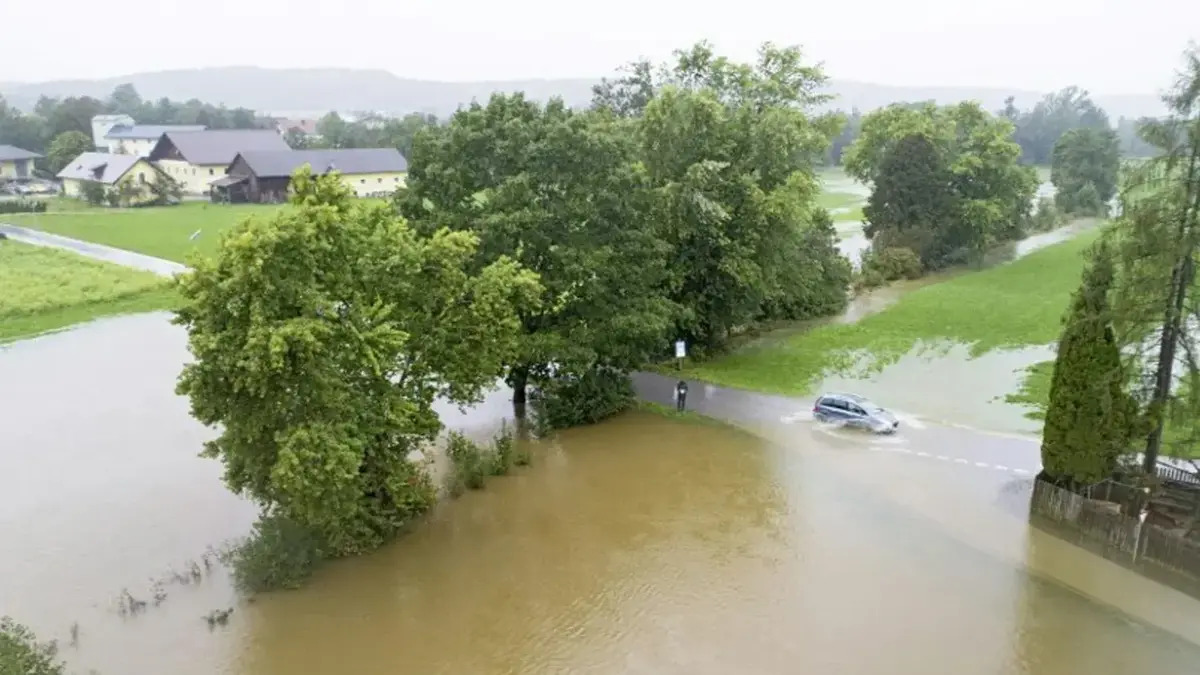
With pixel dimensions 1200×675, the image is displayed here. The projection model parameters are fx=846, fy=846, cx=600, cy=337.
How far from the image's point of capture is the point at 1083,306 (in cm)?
1842

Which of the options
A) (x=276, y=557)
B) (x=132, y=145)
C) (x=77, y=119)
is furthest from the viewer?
(x=77, y=119)

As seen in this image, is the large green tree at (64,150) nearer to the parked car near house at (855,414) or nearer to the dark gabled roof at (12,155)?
the dark gabled roof at (12,155)

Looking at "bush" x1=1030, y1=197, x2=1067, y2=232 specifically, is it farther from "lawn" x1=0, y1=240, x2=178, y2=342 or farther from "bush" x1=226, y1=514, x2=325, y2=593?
"bush" x1=226, y1=514, x2=325, y2=593

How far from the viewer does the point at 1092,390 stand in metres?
18.3

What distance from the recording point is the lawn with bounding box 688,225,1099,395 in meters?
30.8

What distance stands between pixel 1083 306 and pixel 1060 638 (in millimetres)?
7136

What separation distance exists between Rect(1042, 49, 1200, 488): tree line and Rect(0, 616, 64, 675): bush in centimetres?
2028

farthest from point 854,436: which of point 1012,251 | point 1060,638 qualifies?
point 1012,251

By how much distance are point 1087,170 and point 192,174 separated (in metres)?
82.0

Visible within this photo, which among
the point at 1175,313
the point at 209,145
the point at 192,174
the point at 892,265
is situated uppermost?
the point at 209,145

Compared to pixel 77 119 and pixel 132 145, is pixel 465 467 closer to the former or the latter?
pixel 132 145

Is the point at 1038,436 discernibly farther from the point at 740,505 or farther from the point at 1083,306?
the point at 740,505

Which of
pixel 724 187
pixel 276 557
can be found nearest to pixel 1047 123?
pixel 724 187

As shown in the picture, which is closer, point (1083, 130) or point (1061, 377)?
point (1061, 377)
